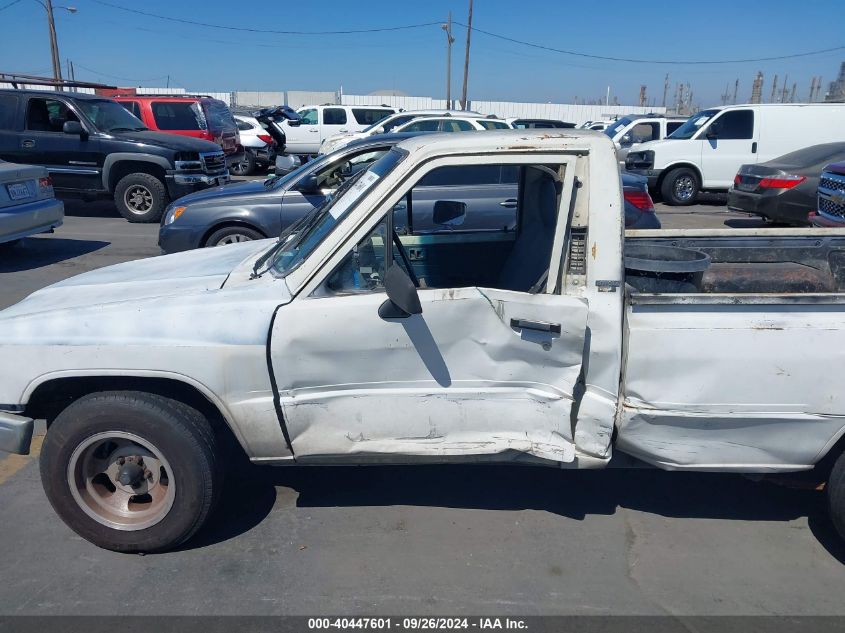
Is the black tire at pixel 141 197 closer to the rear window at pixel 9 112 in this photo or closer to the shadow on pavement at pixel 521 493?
the rear window at pixel 9 112

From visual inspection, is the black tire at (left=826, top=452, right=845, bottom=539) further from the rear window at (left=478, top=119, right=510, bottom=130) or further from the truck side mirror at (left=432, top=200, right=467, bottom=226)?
the rear window at (left=478, top=119, right=510, bottom=130)

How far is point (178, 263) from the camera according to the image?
3881 mm

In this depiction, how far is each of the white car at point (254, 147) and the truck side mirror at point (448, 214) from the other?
15.8 meters

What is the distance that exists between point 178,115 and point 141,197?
15.7ft

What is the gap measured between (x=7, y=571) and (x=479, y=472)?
7.58 feet

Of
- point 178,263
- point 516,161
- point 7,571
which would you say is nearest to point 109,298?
point 178,263

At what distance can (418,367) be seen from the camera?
3.04m

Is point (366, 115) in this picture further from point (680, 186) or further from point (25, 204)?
point (25, 204)

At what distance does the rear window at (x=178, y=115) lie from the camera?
54.3ft

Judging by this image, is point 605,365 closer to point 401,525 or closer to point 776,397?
Result: point 776,397

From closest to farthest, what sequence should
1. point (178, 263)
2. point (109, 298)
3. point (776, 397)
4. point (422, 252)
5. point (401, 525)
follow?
point (776, 397), point (109, 298), point (401, 525), point (178, 263), point (422, 252)

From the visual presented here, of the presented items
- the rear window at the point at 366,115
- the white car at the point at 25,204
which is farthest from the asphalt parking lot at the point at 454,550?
the rear window at the point at 366,115


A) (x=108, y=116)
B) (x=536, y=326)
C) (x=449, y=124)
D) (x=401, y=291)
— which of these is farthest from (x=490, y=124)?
(x=401, y=291)

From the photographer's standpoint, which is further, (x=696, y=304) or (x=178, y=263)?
(x=178, y=263)
